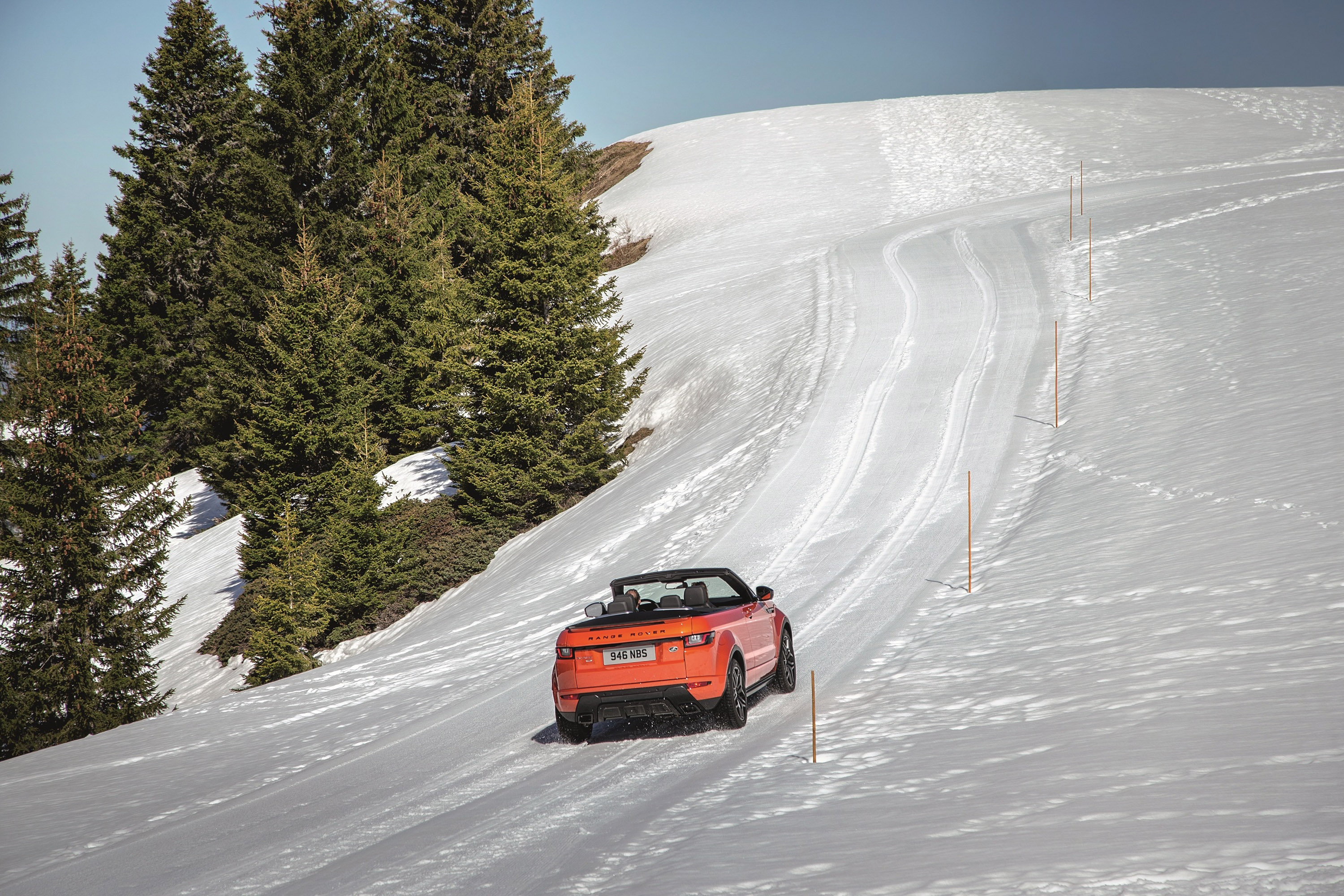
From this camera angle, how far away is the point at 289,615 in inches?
870

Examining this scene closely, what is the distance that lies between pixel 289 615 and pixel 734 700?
15.7 m

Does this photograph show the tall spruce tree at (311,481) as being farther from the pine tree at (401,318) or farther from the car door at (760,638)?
the car door at (760,638)

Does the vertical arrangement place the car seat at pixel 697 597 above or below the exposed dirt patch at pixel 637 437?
below

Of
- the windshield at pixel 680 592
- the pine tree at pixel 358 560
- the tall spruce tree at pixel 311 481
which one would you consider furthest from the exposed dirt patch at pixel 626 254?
the windshield at pixel 680 592

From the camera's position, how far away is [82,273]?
5553cm

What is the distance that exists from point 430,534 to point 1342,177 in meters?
35.1

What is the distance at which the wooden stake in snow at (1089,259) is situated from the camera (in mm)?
28766

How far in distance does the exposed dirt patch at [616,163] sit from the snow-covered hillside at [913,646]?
34931 millimetres

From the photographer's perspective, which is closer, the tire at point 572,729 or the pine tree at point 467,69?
the tire at point 572,729

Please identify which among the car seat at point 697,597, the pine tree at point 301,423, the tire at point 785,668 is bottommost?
the tire at point 785,668

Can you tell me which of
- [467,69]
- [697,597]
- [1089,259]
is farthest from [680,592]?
[467,69]

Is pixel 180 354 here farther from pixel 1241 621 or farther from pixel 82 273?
pixel 1241 621

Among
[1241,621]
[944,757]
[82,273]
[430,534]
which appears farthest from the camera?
[82,273]

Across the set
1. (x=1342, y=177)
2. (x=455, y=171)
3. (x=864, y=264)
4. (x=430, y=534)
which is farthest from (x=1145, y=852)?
(x=455, y=171)
